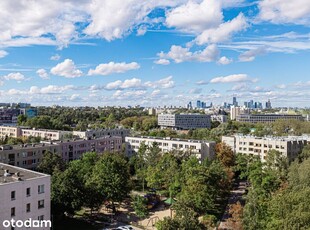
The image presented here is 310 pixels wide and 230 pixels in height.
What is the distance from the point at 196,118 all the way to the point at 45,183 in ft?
532

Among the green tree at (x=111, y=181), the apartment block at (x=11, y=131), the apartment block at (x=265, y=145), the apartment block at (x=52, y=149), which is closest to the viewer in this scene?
the green tree at (x=111, y=181)

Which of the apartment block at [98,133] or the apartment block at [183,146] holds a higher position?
the apartment block at [98,133]

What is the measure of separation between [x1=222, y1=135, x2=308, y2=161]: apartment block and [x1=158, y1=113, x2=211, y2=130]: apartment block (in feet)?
357

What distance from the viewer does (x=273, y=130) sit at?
389ft

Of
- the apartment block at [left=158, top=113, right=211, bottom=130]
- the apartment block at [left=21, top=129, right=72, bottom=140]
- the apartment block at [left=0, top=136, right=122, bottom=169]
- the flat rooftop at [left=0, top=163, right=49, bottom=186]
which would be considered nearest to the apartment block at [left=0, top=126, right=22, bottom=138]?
the apartment block at [left=21, top=129, right=72, bottom=140]

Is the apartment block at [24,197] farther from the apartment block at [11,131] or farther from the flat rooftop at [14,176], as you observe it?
the apartment block at [11,131]

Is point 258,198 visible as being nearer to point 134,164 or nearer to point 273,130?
point 134,164

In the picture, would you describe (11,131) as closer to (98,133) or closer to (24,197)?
(98,133)

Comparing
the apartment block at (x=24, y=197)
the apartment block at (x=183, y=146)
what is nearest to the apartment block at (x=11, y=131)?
the apartment block at (x=183, y=146)

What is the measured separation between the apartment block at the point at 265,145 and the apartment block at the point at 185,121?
108752 mm

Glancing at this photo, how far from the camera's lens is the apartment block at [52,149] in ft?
186

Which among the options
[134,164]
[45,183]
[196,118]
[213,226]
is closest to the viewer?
[45,183]

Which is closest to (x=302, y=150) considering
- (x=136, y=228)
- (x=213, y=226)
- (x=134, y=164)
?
(x=134, y=164)

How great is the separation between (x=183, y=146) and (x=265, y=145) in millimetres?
17023
